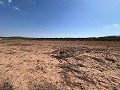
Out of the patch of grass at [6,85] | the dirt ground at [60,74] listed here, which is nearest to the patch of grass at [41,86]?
the dirt ground at [60,74]

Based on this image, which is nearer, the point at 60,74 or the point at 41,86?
the point at 41,86

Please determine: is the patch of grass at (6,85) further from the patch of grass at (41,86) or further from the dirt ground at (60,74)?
the patch of grass at (41,86)

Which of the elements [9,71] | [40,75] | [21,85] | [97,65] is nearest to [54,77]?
[40,75]

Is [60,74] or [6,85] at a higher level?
[60,74]

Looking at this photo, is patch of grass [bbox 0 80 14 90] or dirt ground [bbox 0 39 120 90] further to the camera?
dirt ground [bbox 0 39 120 90]

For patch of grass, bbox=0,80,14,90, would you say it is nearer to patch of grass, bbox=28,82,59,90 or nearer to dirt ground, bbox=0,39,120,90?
dirt ground, bbox=0,39,120,90

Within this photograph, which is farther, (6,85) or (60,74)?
(60,74)

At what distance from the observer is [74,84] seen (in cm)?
591

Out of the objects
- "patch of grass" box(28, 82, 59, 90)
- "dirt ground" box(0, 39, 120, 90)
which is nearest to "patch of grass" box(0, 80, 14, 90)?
"dirt ground" box(0, 39, 120, 90)

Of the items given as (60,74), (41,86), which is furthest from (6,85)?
(60,74)

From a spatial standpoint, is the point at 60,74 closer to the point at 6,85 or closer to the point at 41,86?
the point at 41,86

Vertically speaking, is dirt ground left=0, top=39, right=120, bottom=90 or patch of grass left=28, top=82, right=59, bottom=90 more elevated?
dirt ground left=0, top=39, right=120, bottom=90

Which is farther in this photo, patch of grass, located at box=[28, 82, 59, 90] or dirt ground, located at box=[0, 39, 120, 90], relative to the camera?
dirt ground, located at box=[0, 39, 120, 90]

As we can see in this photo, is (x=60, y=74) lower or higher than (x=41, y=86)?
higher
